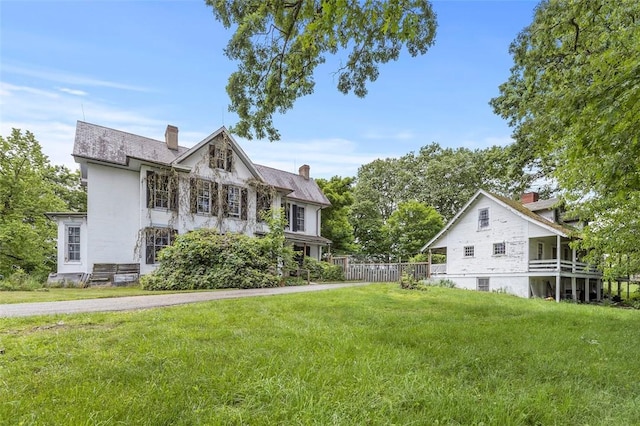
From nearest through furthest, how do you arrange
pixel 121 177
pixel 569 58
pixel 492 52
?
pixel 569 58 < pixel 492 52 < pixel 121 177

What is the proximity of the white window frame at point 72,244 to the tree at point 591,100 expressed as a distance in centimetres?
1955

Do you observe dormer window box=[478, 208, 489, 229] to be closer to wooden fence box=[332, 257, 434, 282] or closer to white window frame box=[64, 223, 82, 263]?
wooden fence box=[332, 257, 434, 282]

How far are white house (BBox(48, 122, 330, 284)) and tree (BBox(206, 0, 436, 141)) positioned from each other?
1165 cm

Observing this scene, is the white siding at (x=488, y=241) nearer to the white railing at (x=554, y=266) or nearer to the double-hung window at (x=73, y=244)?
the white railing at (x=554, y=266)

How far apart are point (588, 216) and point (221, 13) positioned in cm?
1668

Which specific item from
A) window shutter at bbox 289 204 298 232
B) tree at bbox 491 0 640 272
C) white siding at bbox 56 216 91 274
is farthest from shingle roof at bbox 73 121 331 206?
tree at bbox 491 0 640 272

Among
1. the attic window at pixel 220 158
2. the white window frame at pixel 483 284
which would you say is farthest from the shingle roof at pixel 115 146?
the white window frame at pixel 483 284

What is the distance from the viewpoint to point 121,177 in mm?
18359

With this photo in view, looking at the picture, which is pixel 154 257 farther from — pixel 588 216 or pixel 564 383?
pixel 588 216

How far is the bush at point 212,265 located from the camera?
14891mm

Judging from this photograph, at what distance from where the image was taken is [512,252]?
2111 cm

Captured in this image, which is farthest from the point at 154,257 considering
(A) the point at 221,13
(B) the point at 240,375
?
(B) the point at 240,375

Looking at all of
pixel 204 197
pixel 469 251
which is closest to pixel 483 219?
pixel 469 251

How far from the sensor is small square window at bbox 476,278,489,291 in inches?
874
